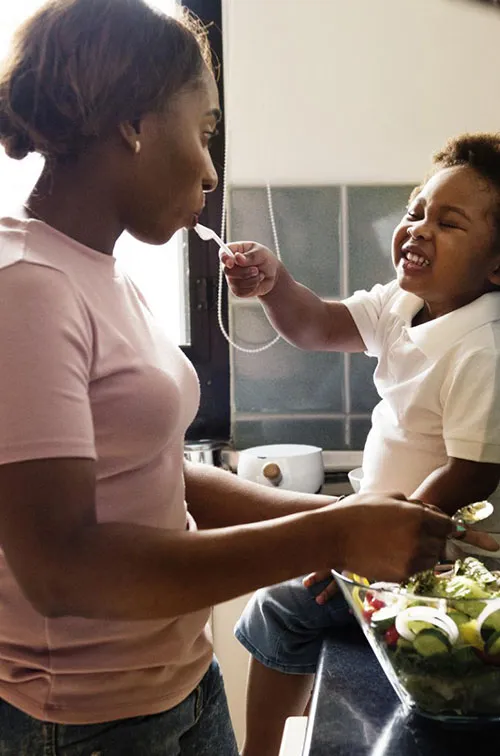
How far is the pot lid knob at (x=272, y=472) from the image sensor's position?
4.66 feet

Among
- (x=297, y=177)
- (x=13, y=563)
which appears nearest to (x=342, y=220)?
(x=297, y=177)

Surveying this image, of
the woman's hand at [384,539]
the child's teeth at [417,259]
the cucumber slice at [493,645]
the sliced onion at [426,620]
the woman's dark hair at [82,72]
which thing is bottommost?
the cucumber slice at [493,645]

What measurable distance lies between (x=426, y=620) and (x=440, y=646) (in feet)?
0.08

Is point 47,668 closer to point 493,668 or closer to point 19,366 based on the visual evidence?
point 19,366

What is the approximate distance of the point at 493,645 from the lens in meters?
0.69

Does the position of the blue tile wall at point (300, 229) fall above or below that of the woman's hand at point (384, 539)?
above

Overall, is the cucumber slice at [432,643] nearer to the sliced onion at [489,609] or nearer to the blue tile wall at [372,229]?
the sliced onion at [489,609]

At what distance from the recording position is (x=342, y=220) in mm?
1556

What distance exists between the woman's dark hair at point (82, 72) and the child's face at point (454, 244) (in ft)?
1.57

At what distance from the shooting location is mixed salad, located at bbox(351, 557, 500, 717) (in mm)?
694

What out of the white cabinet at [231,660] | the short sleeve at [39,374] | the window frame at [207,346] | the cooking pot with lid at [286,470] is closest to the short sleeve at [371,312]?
the cooking pot with lid at [286,470]

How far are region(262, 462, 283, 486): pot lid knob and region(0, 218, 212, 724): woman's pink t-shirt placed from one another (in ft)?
2.18

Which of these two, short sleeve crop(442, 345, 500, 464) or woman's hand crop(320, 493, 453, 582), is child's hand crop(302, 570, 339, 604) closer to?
short sleeve crop(442, 345, 500, 464)

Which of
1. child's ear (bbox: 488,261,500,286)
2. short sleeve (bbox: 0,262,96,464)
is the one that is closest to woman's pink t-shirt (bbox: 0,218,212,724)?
short sleeve (bbox: 0,262,96,464)
